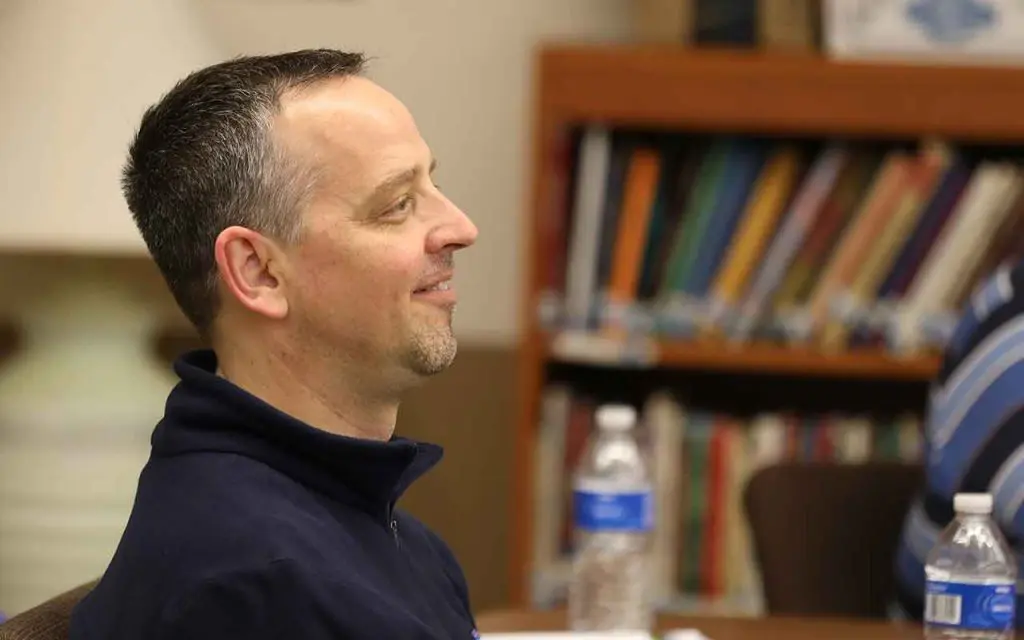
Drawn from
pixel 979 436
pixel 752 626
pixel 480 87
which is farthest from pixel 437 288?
pixel 480 87

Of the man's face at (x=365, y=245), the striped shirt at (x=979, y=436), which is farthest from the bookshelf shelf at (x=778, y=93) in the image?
the man's face at (x=365, y=245)

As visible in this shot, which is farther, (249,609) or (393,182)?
(393,182)

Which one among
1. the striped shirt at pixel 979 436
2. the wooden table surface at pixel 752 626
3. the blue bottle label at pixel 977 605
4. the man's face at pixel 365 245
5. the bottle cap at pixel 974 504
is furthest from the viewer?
the striped shirt at pixel 979 436

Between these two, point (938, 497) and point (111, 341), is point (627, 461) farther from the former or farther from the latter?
point (111, 341)

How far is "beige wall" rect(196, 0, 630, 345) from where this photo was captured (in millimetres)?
3330

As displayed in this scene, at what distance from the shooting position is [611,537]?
7.45ft

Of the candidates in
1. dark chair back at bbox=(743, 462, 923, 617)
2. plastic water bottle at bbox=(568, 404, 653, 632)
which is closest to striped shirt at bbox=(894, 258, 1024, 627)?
dark chair back at bbox=(743, 462, 923, 617)

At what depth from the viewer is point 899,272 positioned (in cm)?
297

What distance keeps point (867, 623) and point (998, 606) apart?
0.32m

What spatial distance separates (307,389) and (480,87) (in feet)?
6.92

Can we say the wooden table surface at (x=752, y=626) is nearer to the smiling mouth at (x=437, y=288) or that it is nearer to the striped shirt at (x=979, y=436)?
the striped shirt at (x=979, y=436)

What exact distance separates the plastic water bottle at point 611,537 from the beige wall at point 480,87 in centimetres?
91

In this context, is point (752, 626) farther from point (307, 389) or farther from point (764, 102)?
point (764, 102)

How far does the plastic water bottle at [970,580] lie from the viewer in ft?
5.19
